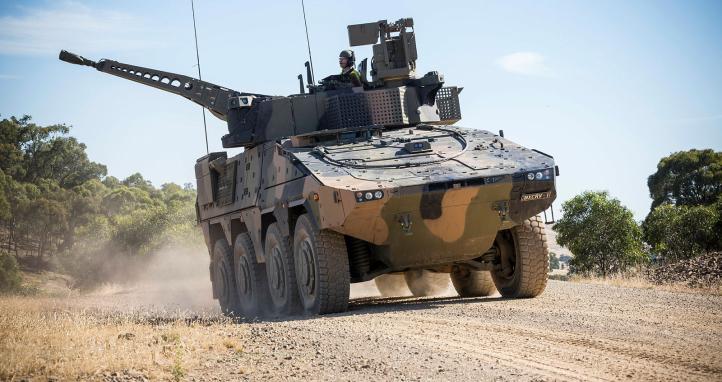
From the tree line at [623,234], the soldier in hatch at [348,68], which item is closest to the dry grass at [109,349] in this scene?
the soldier in hatch at [348,68]

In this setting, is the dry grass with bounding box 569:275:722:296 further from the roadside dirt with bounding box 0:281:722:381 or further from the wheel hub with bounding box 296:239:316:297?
the wheel hub with bounding box 296:239:316:297

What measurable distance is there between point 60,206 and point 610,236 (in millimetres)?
36784

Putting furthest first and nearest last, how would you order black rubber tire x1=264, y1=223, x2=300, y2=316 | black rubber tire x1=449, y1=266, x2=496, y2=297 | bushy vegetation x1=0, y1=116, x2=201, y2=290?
bushy vegetation x1=0, y1=116, x2=201, y2=290 < black rubber tire x1=449, y1=266, x2=496, y2=297 < black rubber tire x1=264, y1=223, x2=300, y2=316

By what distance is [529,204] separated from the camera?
44.2ft

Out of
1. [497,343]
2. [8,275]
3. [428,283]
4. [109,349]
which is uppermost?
[8,275]

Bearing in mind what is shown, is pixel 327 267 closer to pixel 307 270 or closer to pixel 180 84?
pixel 307 270

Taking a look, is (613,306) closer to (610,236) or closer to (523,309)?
(523,309)

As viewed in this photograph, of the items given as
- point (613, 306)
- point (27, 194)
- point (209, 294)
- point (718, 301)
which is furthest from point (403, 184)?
point (27, 194)

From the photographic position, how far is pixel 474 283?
1659 cm

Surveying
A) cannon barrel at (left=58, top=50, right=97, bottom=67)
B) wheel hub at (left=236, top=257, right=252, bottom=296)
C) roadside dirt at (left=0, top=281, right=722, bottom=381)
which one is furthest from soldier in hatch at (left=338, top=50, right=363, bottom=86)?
cannon barrel at (left=58, top=50, right=97, bottom=67)

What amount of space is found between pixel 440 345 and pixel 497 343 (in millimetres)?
563

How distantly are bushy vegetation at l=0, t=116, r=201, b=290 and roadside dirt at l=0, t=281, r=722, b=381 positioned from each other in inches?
1418

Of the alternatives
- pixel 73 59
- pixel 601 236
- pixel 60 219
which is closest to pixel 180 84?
pixel 73 59

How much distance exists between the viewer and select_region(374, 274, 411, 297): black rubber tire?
1928 centimetres
